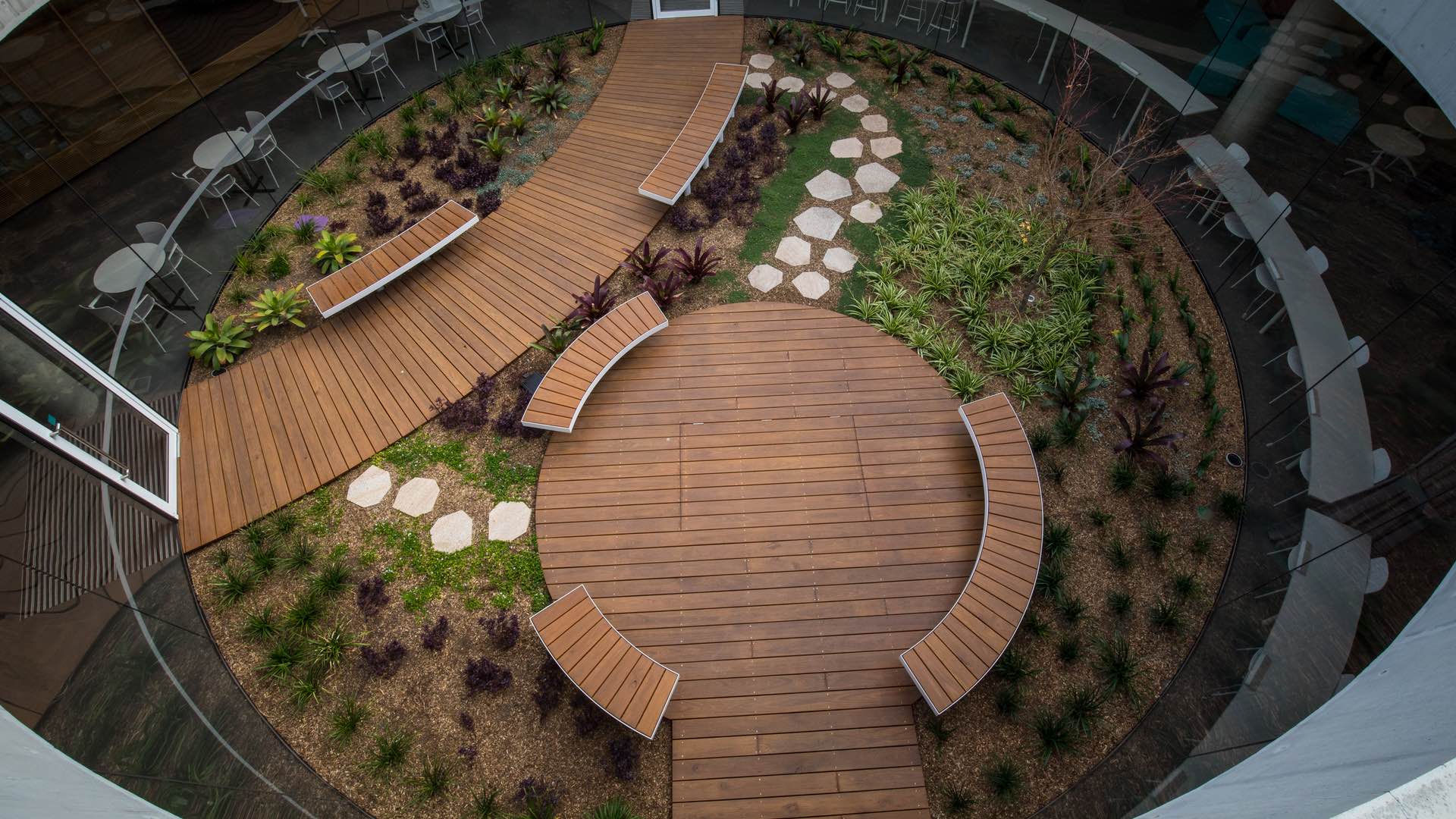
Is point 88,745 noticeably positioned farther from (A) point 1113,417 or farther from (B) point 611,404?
(A) point 1113,417

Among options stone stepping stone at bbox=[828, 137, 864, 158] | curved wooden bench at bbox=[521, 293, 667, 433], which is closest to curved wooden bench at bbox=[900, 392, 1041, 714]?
curved wooden bench at bbox=[521, 293, 667, 433]

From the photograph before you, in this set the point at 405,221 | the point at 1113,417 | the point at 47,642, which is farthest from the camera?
the point at 405,221

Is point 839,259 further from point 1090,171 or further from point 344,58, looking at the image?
point 344,58

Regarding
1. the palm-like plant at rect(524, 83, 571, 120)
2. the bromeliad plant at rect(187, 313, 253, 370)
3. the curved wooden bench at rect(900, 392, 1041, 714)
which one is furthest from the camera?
the palm-like plant at rect(524, 83, 571, 120)

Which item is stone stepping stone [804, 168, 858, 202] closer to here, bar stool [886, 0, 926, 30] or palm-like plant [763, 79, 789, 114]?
palm-like plant [763, 79, 789, 114]

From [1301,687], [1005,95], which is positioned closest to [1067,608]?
[1301,687]

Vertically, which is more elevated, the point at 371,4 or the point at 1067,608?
the point at 371,4
